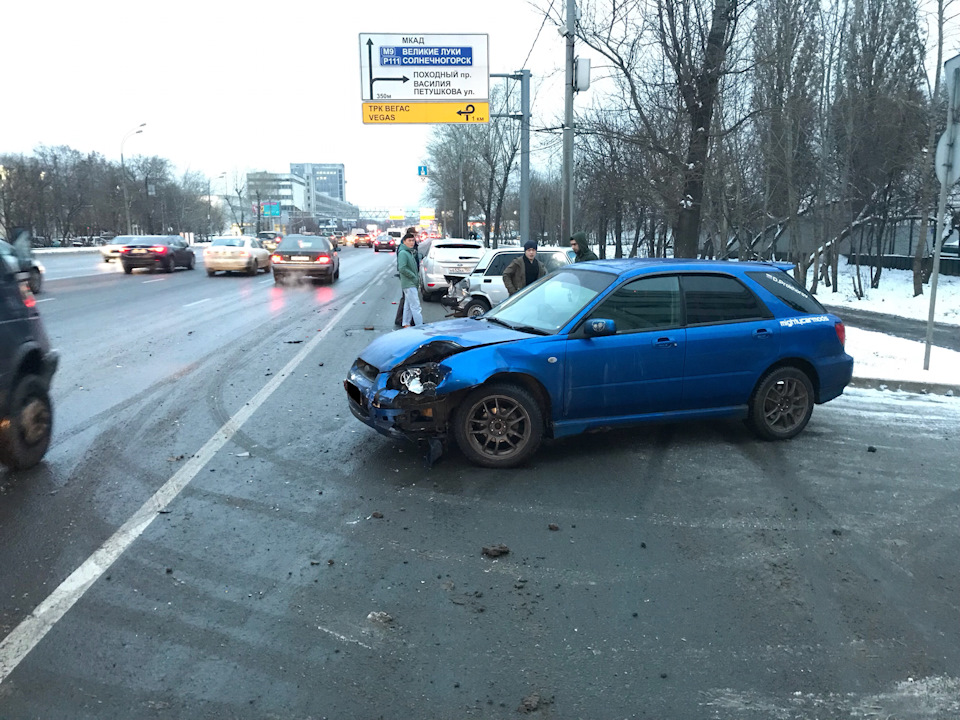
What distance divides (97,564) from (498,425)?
281 centimetres

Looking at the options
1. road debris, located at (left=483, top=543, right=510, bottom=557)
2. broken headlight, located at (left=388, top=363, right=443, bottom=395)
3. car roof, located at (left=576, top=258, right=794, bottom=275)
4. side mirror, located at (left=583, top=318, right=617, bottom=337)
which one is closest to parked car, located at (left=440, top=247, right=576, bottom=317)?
car roof, located at (left=576, top=258, right=794, bottom=275)

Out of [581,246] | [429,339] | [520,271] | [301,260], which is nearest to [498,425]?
[429,339]

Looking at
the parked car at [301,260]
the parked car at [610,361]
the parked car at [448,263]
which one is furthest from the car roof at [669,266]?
the parked car at [301,260]

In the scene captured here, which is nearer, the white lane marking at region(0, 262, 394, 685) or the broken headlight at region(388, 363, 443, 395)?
the white lane marking at region(0, 262, 394, 685)

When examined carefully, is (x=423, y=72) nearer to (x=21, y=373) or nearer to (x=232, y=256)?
(x=232, y=256)

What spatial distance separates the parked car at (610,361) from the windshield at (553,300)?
0.06 feet

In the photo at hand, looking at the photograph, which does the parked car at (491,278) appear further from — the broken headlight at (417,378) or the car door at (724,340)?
the broken headlight at (417,378)

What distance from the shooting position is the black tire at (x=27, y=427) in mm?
5156

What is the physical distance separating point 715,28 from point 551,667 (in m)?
13.0

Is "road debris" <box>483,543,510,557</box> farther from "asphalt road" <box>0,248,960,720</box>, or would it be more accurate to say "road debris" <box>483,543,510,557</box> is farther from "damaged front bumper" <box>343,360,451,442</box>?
"damaged front bumper" <box>343,360,451,442</box>

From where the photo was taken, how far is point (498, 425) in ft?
18.3

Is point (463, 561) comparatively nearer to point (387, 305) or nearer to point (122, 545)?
point (122, 545)

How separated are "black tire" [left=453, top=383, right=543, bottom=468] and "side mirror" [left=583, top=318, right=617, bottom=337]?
2.29 feet

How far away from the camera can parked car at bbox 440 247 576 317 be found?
14.5 meters
